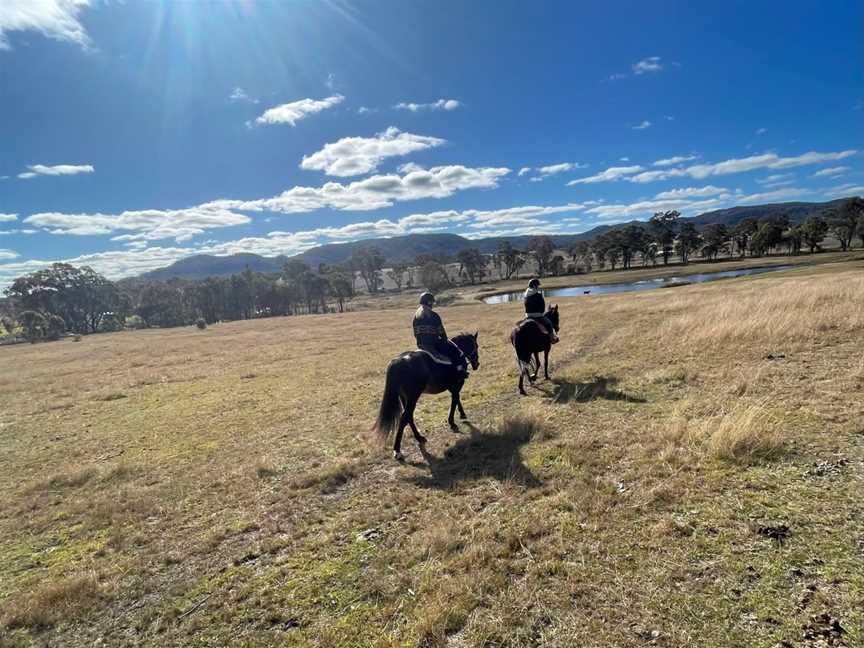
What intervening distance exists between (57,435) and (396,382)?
46.4ft

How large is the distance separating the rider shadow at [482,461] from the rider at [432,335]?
185cm

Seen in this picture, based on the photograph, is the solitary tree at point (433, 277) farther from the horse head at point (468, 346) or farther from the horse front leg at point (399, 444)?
the horse front leg at point (399, 444)

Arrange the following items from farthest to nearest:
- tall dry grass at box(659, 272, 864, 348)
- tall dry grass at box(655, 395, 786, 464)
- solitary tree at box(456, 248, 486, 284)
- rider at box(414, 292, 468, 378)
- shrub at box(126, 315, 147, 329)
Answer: solitary tree at box(456, 248, 486, 284) → shrub at box(126, 315, 147, 329) → tall dry grass at box(659, 272, 864, 348) → rider at box(414, 292, 468, 378) → tall dry grass at box(655, 395, 786, 464)

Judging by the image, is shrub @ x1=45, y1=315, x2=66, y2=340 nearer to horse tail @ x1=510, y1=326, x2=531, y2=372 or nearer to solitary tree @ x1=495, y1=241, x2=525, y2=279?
horse tail @ x1=510, y1=326, x2=531, y2=372

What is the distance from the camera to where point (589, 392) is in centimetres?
1168

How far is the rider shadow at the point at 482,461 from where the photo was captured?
7539mm

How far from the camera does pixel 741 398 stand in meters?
8.87

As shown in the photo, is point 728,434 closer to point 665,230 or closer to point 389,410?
point 389,410

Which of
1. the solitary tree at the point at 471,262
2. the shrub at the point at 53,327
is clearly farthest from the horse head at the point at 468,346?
the solitary tree at the point at 471,262

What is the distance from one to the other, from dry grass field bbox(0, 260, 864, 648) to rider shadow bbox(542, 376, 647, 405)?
110 mm

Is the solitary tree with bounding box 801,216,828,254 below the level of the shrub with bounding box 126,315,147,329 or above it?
above

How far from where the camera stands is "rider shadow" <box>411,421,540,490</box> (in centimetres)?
754

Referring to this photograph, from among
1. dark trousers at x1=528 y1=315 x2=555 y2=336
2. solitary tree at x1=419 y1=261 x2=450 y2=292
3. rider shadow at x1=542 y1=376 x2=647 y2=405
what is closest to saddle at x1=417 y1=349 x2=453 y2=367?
rider shadow at x1=542 y1=376 x2=647 y2=405

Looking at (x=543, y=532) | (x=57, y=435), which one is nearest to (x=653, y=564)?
(x=543, y=532)
